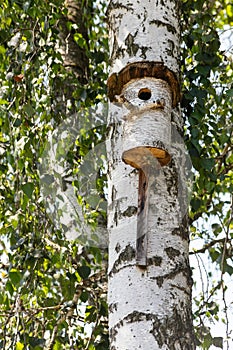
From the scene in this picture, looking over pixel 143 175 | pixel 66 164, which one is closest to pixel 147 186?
pixel 143 175

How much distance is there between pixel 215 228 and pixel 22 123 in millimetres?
725

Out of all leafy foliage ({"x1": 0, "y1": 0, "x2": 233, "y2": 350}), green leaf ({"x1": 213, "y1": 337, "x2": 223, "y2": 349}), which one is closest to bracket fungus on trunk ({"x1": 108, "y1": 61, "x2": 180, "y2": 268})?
leafy foliage ({"x1": 0, "y1": 0, "x2": 233, "y2": 350})

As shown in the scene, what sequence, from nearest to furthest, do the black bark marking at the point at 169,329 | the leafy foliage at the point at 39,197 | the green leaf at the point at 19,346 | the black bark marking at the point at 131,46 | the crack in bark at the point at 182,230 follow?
the black bark marking at the point at 169,329 < the crack in bark at the point at 182,230 < the black bark marking at the point at 131,46 < the green leaf at the point at 19,346 < the leafy foliage at the point at 39,197

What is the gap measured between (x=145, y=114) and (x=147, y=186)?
0.16 m

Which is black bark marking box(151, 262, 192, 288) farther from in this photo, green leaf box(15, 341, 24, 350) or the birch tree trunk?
green leaf box(15, 341, 24, 350)

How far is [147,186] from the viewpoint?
51.6 inches

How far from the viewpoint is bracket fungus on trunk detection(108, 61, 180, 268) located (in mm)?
1330

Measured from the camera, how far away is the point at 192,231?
2.71 meters

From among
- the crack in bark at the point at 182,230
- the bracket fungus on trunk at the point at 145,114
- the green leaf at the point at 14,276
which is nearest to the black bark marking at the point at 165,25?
the bracket fungus on trunk at the point at 145,114

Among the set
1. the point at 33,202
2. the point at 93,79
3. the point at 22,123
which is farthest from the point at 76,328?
the point at 93,79

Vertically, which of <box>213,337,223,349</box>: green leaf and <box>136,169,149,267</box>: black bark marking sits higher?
<box>136,169,149,267</box>: black bark marking

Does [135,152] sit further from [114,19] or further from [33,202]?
[33,202]

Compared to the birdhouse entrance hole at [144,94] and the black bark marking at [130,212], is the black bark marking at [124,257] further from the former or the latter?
the birdhouse entrance hole at [144,94]

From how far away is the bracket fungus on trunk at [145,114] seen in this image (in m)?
1.33
